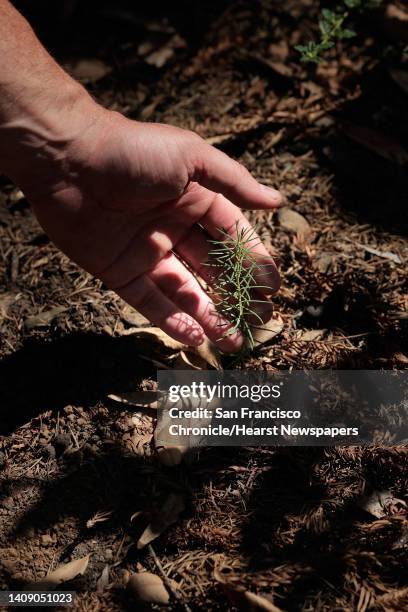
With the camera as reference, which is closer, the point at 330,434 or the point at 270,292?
the point at 330,434

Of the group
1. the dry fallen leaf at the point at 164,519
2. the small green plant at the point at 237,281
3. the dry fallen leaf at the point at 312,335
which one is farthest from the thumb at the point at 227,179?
the dry fallen leaf at the point at 164,519

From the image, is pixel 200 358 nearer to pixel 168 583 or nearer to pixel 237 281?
pixel 237 281

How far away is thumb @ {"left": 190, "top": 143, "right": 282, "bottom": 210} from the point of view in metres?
2.49

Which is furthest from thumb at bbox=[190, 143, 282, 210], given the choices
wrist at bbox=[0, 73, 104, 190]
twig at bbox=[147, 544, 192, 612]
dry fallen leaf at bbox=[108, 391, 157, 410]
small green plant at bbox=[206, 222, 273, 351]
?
twig at bbox=[147, 544, 192, 612]

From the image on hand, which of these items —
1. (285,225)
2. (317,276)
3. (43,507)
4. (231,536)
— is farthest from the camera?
(285,225)

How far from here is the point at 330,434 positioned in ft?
7.78

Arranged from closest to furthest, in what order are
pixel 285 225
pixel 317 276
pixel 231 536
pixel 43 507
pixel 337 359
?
pixel 231 536, pixel 43 507, pixel 337 359, pixel 317 276, pixel 285 225

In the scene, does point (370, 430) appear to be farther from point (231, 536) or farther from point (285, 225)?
point (285, 225)

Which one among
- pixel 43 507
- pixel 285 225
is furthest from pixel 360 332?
pixel 43 507

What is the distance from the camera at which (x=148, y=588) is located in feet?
6.95

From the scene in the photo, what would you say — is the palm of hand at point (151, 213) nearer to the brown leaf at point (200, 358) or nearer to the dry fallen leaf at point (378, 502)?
the brown leaf at point (200, 358)

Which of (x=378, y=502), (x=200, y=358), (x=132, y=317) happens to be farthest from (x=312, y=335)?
(x=132, y=317)

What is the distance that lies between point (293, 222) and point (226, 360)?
38.2 inches

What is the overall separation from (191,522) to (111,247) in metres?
1.37
